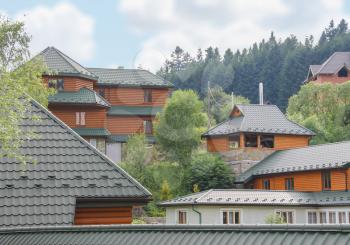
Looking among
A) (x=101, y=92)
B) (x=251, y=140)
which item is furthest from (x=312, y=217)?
(x=101, y=92)

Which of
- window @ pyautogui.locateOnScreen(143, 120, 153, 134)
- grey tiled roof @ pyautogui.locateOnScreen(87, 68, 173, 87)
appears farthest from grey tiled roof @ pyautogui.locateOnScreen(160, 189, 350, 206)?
grey tiled roof @ pyautogui.locateOnScreen(87, 68, 173, 87)

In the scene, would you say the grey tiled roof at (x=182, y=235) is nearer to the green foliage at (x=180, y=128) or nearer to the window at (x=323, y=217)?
the window at (x=323, y=217)

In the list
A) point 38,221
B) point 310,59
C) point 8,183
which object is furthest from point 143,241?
point 310,59

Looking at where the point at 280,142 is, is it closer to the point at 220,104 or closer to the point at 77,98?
the point at 77,98

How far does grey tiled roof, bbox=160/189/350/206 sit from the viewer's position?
38594 mm

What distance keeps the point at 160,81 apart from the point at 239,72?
68626mm

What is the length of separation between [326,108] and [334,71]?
24.5 metres

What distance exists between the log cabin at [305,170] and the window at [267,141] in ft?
4.22

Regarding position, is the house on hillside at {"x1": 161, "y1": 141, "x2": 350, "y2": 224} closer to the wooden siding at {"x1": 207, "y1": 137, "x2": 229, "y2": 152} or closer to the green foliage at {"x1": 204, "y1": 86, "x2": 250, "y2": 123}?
the wooden siding at {"x1": 207, "y1": 137, "x2": 229, "y2": 152}

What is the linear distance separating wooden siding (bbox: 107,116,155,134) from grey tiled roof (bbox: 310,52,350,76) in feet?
124

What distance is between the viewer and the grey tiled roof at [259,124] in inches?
1962

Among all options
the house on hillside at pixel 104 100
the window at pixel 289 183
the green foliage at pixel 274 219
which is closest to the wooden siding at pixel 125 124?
the house on hillside at pixel 104 100

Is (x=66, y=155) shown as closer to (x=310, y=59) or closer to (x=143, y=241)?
(x=143, y=241)

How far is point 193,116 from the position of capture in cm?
5125
